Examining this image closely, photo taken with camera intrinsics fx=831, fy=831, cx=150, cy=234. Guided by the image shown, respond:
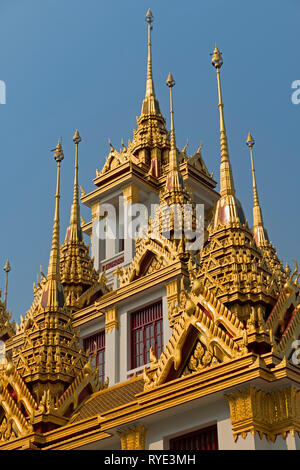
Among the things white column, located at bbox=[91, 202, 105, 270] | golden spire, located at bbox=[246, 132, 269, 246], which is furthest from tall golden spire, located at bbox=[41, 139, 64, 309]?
golden spire, located at bbox=[246, 132, 269, 246]

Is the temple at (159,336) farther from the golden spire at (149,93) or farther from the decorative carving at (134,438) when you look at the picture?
the golden spire at (149,93)

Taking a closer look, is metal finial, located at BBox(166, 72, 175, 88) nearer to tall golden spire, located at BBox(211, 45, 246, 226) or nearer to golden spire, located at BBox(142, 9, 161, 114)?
golden spire, located at BBox(142, 9, 161, 114)

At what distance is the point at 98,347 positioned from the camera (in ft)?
97.6

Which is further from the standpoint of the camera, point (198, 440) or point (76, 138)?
point (76, 138)

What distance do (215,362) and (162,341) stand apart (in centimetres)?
868

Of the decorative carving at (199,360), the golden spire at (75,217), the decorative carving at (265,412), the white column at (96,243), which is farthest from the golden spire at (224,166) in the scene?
the golden spire at (75,217)

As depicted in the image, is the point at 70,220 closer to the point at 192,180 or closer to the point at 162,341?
the point at 192,180

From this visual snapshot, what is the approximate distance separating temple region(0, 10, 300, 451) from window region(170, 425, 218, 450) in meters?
0.03

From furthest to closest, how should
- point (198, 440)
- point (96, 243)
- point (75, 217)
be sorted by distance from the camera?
point (75, 217) → point (96, 243) → point (198, 440)

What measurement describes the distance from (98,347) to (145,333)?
3.19 metres

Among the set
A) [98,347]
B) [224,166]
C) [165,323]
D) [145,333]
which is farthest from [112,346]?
[224,166]

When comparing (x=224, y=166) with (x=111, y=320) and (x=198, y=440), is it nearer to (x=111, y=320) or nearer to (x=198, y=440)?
(x=198, y=440)

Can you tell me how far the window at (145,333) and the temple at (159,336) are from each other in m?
0.05
